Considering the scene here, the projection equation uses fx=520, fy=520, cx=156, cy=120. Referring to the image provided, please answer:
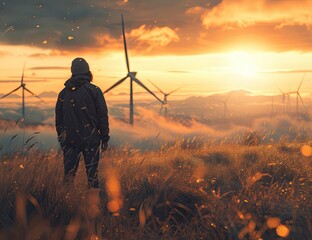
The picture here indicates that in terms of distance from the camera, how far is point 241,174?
11.8 metres

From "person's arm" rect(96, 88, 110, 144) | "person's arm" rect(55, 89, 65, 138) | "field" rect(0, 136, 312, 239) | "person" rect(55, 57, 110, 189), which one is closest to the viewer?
"field" rect(0, 136, 312, 239)

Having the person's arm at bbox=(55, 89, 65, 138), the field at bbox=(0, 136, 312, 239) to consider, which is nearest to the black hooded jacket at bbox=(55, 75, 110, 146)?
the person's arm at bbox=(55, 89, 65, 138)

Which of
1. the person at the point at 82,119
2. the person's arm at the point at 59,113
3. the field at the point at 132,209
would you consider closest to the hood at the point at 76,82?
the person at the point at 82,119

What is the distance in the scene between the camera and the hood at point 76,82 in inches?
384

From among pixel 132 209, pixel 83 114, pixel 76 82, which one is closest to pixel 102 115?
pixel 83 114

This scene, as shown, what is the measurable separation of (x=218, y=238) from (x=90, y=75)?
4.95 metres

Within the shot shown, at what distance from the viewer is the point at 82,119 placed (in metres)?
9.62

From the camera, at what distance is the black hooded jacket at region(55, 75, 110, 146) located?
378 inches

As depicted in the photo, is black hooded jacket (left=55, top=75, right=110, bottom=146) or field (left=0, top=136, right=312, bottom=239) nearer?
field (left=0, top=136, right=312, bottom=239)

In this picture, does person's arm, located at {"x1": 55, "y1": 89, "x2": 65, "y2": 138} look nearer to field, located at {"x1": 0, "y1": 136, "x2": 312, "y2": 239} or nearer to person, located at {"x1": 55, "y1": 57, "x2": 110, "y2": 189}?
person, located at {"x1": 55, "y1": 57, "x2": 110, "y2": 189}

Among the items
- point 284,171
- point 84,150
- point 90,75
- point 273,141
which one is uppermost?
point 90,75

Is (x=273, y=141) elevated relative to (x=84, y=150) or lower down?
lower down

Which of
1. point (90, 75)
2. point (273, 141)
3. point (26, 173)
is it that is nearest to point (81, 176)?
point (90, 75)

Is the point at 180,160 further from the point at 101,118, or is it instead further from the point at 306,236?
the point at 306,236
